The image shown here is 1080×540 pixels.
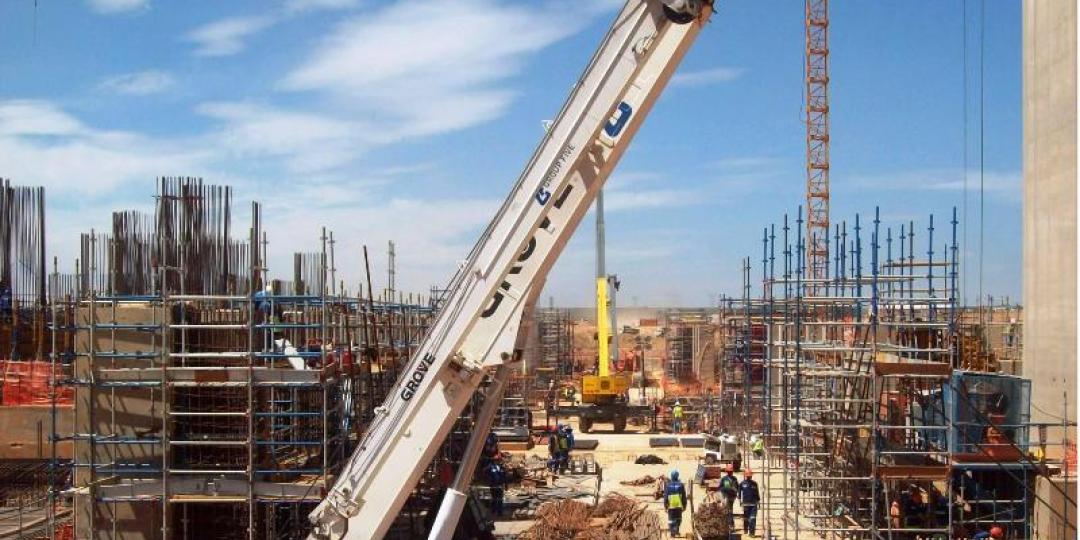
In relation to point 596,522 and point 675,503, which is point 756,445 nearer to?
point 675,503

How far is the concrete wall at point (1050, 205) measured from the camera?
1989 centimetres

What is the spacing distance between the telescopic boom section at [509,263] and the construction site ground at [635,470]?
6463mm

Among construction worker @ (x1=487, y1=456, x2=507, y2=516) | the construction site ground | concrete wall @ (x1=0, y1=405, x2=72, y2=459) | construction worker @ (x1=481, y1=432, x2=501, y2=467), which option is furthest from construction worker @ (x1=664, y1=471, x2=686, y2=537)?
concrete wall @ (x1=0, y1=405, x2=72, y2=459)

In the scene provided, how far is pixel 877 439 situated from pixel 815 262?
3618 cm

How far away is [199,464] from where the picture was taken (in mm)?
13352

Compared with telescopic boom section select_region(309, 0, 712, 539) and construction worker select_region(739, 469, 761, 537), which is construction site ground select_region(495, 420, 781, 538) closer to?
construction worker select_region(739, 469, 761, 537)

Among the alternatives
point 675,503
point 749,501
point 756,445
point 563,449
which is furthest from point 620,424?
point 675,503

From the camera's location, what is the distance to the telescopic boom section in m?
10.4

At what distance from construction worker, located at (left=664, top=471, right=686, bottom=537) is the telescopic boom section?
23.2 feet

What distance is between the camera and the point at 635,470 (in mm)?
26016

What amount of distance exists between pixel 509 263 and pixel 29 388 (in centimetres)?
1184

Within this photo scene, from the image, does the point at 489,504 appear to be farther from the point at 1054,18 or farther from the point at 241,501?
the point at 1054,18

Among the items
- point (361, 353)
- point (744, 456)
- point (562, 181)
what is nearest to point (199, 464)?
point (361, 353)

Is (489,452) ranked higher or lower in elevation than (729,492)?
lower
